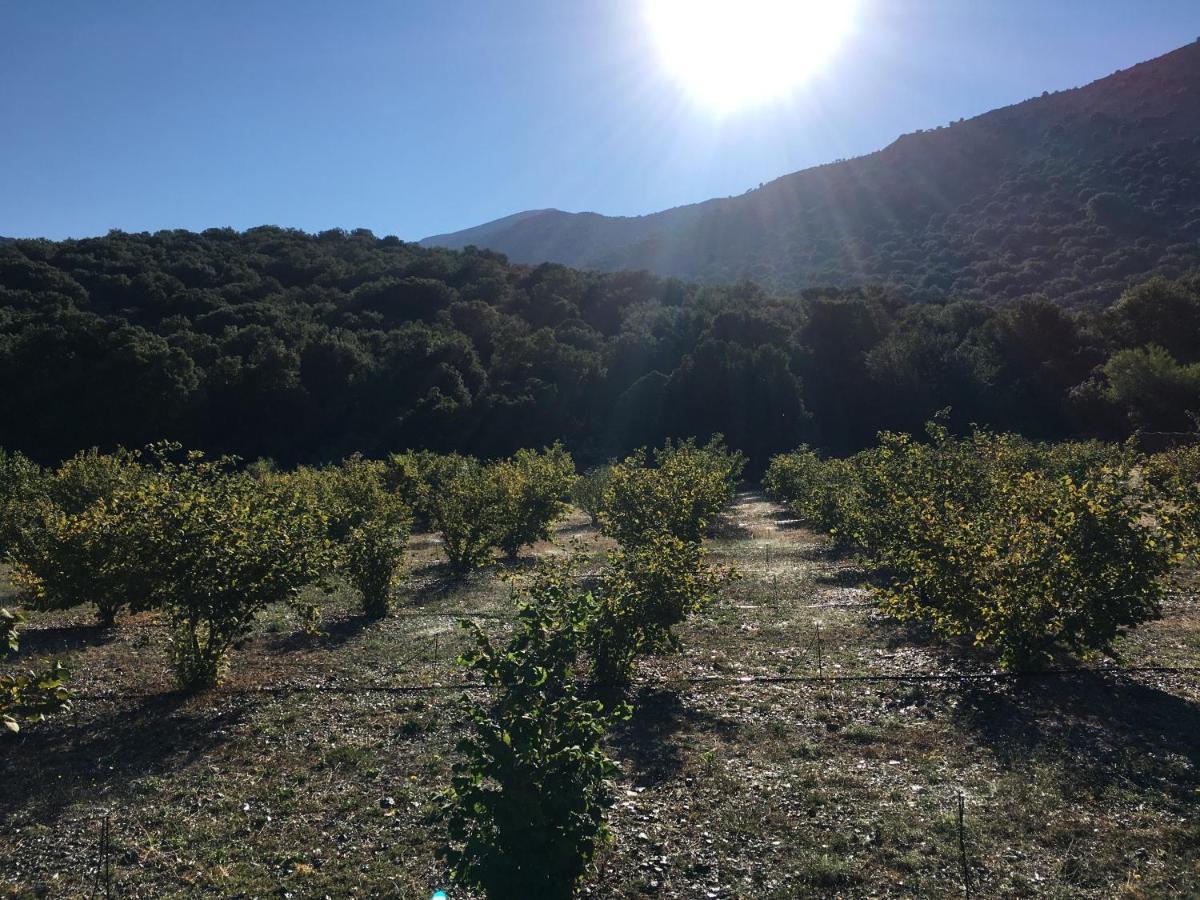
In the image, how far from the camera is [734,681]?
9.52 m

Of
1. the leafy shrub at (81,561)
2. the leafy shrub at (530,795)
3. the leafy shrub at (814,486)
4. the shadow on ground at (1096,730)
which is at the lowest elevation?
the leafy shrub at (814,486)

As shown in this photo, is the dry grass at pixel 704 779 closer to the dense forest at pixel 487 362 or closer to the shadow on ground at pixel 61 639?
the shadow on ground at pixel 61 639

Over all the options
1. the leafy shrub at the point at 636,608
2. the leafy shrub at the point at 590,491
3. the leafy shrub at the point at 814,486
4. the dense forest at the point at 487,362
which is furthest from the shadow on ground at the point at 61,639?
the dense forest at the point at 487,362

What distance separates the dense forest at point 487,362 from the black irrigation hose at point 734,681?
117 ft

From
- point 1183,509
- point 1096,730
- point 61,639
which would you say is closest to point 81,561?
point 61,639

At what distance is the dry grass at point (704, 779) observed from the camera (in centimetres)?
535

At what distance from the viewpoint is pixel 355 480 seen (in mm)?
23516

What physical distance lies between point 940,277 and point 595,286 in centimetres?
3640

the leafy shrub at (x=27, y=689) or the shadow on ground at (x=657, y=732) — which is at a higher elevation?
the leafy shrub at (x=27, y=689)

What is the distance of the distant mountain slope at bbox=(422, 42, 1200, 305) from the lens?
71188mm

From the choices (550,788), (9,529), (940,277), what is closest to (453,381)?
(9,529)

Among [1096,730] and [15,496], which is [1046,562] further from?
[15,496]

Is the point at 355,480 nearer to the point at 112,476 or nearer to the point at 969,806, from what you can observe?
the point at 112,476

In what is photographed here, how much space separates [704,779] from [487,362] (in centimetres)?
4880
